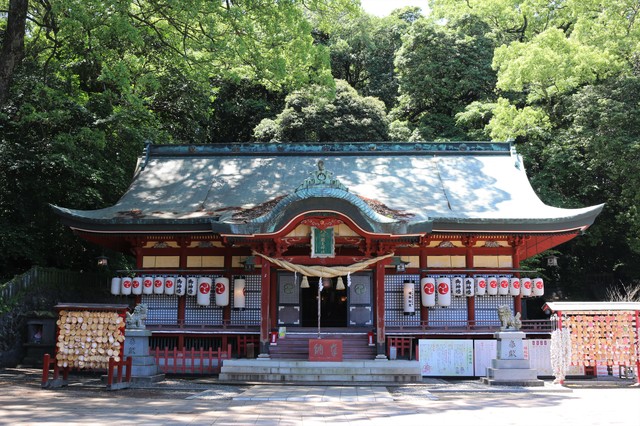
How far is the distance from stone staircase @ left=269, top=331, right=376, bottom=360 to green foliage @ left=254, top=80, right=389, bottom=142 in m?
17.4

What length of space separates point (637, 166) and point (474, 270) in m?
11.6

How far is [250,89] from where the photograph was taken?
4169 cm

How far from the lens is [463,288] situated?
66.4 ft

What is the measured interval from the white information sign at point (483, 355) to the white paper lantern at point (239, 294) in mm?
7543

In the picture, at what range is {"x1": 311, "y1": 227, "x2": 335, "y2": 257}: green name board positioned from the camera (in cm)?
1856

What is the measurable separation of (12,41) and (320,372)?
1205 centimetres

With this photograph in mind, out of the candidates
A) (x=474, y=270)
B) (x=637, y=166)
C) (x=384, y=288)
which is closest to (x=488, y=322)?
(x=474, y=270)

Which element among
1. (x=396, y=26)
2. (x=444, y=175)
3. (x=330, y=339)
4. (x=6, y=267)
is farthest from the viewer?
A: (x=396, y=26)

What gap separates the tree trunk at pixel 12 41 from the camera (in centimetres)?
1614

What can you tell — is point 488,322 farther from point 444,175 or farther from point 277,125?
point 277,125

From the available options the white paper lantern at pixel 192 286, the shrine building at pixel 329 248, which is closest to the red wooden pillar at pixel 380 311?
the shrine building at pixel 329 248

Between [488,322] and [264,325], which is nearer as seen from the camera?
[264,325]

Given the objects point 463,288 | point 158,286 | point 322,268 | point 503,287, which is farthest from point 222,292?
point 503,287

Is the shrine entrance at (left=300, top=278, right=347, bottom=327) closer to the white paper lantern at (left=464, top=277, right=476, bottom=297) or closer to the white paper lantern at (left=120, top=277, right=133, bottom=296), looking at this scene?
the white paper lantern at (left=464, top=277, right=476, bottom=297)
